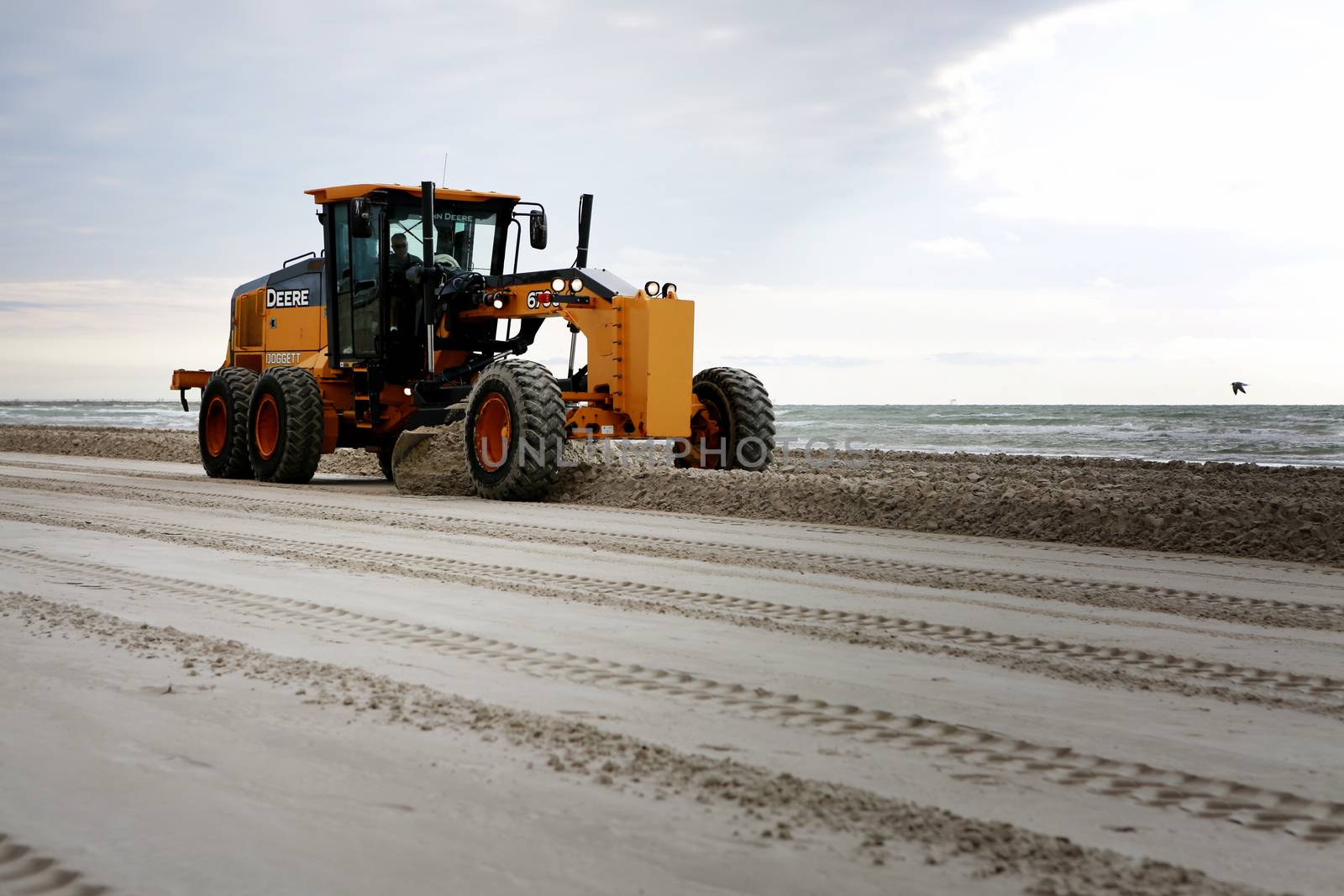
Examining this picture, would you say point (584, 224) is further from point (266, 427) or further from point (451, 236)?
point (266, 427)

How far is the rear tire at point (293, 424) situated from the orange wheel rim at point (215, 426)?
1492 mm

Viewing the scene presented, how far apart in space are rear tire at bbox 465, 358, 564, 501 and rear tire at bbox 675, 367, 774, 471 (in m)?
1.72

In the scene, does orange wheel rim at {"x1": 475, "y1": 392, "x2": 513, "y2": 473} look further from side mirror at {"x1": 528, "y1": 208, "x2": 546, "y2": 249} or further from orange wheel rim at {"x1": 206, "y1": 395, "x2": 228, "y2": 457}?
orange wheel rim at {"x1": 206, "y1": 395, "x2": 228, "y2": 457}

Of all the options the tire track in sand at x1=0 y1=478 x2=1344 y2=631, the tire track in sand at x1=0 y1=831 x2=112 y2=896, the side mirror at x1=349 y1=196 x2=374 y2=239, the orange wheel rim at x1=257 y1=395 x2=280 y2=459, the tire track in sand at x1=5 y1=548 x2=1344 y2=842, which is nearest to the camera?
the tire track in sand at x1=0 y1=831 x2=112 y2=896

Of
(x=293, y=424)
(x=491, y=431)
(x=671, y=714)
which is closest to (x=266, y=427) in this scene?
(x=293, y=424)

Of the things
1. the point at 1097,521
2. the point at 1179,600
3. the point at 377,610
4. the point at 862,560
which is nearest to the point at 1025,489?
the point at 1097,521

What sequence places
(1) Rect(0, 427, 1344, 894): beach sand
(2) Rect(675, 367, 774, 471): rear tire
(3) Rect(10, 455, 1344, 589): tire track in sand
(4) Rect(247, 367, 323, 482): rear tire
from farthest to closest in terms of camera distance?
(4) Rect(247, 367, 323, 482): rear tire
(2) Rect(675, 367, 774, 471): rear tire
(3) Rect(10, 455, 1344, 589): tire track in sand
(1) Rect(0, 427, 1344, 894): beach sand

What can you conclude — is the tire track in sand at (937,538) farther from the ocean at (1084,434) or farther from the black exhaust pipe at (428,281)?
A: the ocean at (1084,434)

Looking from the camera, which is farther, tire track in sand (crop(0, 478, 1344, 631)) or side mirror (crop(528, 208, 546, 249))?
side mirror (crop(528, 208, 546, 249))

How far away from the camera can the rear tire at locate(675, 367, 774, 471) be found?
1216cm

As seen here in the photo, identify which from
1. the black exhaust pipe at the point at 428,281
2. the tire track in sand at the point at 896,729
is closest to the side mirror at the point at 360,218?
the black exhaust pipe at the point at 428,281

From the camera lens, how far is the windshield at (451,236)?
515 inches

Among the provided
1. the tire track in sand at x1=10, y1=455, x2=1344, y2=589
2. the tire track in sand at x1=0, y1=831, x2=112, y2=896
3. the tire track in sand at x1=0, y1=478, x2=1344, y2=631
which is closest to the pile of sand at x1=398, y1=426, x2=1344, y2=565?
the tire track in sand at x1=10, y1=455, x2=1344, y2=589

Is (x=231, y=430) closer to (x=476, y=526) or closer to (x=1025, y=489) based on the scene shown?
(x=476, y=526)
